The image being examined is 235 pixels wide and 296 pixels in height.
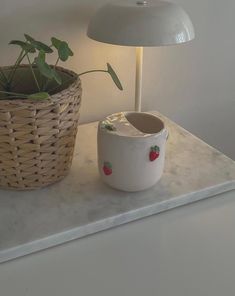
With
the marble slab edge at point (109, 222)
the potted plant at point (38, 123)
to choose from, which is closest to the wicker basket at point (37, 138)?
the potted plant at point (38, 123)

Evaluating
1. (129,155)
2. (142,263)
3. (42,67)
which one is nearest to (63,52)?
(42,67)

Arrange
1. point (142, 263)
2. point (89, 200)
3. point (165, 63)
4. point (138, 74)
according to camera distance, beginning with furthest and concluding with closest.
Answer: point (165, 63) < point (138, 74) < point (89, 200) < point (142, 263)

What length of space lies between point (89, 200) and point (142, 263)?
0.15 metres

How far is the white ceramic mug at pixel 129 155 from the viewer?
25.9 inches

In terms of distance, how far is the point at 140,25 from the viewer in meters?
0.69

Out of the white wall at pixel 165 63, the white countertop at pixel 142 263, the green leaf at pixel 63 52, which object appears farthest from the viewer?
the white wall at pixel 165 63

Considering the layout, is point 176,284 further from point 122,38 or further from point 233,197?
point 122,38

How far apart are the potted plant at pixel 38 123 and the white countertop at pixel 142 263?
5.4 inches

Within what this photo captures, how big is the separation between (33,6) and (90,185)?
0.34m

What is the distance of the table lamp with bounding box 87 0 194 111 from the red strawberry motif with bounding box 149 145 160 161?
16 cm

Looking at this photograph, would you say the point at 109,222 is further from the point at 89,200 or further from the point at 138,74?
the point at 138,74

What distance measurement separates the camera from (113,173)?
0.69 metres

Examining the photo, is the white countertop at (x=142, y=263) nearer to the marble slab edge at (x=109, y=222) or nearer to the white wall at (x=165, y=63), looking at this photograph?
the marble slab edge at (x=109, y=222)

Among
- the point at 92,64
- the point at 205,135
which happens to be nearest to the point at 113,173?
the point at 92,64
